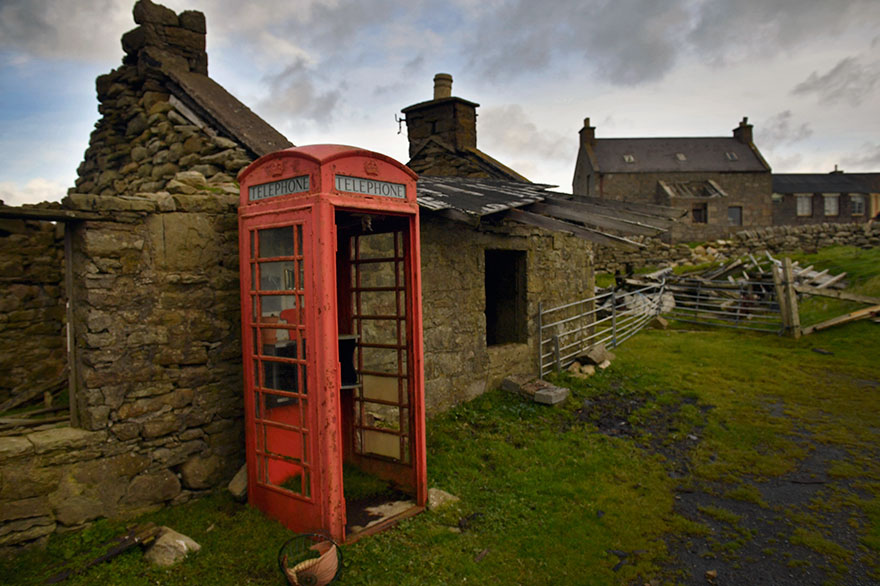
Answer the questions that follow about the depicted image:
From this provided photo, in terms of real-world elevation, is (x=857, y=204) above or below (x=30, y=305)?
above

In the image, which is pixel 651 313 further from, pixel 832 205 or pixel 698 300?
pixel 832 205

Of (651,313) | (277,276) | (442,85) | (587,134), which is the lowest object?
(651,313)

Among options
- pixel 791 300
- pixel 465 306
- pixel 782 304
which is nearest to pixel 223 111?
pixel 465 306

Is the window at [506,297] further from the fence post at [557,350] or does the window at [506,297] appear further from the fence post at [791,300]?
the fence post at [791,300]

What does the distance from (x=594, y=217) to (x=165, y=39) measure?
21.1 ft

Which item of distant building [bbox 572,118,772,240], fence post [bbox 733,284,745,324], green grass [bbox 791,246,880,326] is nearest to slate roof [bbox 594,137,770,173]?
distant building [bbox 572,118,772,240]

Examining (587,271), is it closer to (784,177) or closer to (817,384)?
(817,384)

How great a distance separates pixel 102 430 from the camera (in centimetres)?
420

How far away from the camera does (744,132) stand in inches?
1531

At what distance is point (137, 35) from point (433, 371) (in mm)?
6180

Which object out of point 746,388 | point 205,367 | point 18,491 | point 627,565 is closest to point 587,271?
point 746,388

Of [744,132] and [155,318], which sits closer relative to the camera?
[155,318]

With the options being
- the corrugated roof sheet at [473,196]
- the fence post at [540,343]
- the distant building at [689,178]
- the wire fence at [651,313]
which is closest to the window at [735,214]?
the distant building at [689,178]

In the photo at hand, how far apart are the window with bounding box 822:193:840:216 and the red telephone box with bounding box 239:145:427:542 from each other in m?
47.8
